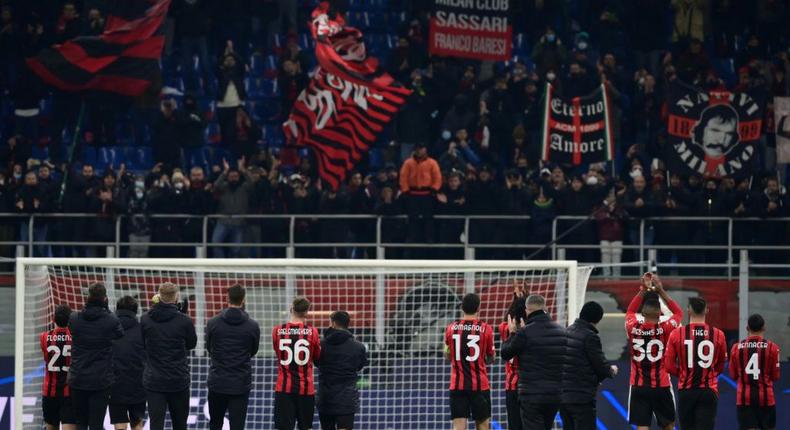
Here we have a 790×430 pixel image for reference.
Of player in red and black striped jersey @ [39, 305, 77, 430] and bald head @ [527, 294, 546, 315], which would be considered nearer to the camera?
bald head @ [527, 294, 546, 315]

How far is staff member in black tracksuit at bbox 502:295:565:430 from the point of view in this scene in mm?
11867

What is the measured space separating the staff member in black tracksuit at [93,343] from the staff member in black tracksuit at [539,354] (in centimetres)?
359

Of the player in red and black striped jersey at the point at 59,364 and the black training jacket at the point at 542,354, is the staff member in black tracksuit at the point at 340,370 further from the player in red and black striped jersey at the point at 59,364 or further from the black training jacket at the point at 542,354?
the player in red and black striped jersey at the point at 59,364

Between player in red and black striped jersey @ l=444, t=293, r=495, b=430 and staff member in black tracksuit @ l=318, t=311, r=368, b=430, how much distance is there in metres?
0.89

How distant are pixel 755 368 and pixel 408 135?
8783 millimetres

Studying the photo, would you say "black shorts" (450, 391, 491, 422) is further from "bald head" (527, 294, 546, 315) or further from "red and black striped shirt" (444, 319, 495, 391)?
"bald head" (527, 294, 546, 315)

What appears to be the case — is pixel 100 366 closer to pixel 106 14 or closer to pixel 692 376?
pixel 692 376

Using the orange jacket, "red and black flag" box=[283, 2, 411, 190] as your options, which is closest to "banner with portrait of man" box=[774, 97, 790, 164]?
the orange jacket

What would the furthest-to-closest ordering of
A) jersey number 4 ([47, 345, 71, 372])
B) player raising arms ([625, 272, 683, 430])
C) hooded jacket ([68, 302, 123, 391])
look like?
jersey number 4 ([47, 345, 71, 372]) → player raising arms ([625, 272, 683, 430]) → hooded jacket ([68, 302, 123, 391])

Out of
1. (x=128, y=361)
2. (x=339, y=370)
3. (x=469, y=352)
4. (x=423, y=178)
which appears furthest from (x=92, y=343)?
(x=423, y=178)

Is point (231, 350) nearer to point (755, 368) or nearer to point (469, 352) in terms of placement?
point (469, 352)

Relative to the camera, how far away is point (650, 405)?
13.4m

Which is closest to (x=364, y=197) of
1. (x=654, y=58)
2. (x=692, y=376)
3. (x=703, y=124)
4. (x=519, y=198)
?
(x=519, y=198)

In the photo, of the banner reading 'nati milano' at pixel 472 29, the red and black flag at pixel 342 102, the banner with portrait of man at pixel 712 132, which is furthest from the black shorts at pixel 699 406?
the banner reading 'nati milano' at pixel 472 29
